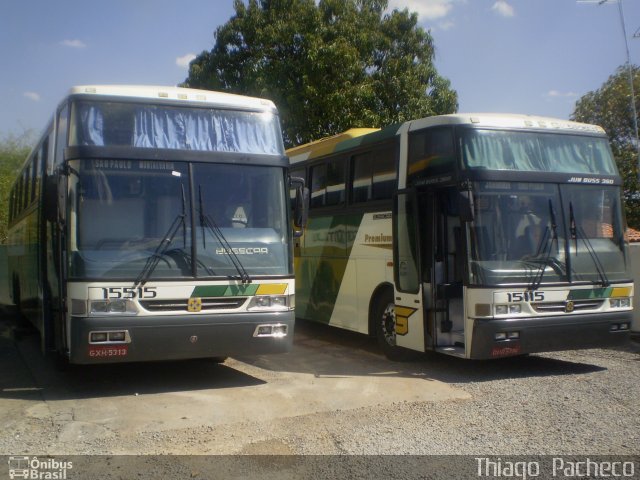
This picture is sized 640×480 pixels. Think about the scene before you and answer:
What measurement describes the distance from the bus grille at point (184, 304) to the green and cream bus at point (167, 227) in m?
0.01

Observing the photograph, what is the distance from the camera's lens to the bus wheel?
10.4m

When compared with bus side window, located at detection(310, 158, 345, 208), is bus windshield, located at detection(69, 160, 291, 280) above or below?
below

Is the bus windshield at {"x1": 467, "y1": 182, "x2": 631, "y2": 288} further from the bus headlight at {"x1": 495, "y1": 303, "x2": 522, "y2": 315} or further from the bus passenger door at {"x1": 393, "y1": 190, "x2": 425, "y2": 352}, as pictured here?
the bus passenger door at {"x1": 393, "y1": 190, "x2": 425, "y2": 352}

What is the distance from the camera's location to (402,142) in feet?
33.3

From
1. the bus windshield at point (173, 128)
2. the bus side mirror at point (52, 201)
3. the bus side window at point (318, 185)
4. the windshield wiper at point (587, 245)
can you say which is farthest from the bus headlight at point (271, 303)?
the bus side window at point (318, 185)

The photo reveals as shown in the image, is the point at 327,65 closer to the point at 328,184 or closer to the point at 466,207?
the point at 328,184

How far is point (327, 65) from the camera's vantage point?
18594 millimetres

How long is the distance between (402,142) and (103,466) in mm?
6138

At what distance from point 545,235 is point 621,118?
1815 centimetres

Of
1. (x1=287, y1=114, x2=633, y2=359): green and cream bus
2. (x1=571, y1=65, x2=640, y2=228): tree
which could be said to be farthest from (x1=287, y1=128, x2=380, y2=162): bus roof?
(x1=571, y1=65, x2=640, y2=228): tree

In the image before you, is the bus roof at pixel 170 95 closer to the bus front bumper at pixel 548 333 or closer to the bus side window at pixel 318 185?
the bus side window at pixel 318 185

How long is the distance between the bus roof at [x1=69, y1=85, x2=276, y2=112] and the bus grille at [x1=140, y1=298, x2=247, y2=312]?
2.43m

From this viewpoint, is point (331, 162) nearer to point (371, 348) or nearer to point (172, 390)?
point (371, 348)

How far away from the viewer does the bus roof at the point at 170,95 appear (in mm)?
8359
